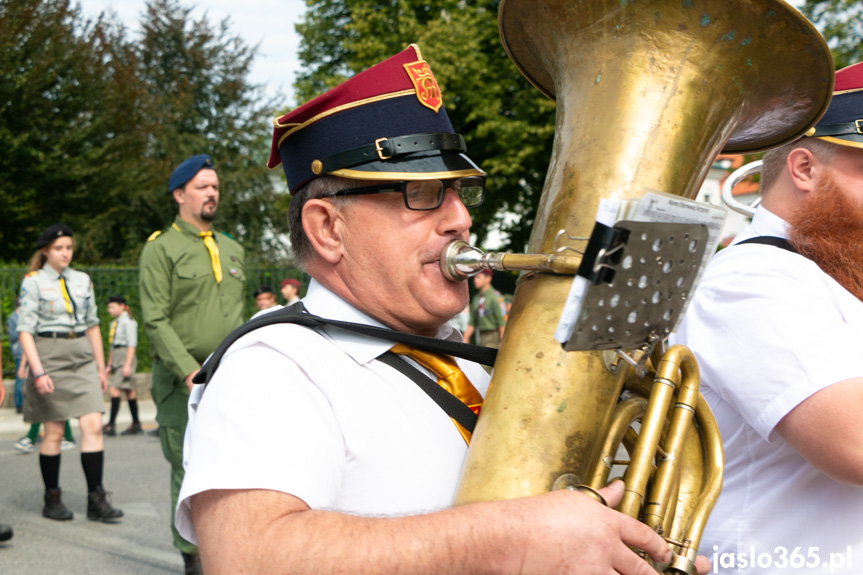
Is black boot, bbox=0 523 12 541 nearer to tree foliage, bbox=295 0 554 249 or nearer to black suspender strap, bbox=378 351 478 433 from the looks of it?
black suspender strap, bbox=378 351 478 433

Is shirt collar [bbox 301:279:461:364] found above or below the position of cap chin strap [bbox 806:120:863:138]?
below

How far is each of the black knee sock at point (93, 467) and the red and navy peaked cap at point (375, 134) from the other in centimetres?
410

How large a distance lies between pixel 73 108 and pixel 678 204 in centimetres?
Result: 1934

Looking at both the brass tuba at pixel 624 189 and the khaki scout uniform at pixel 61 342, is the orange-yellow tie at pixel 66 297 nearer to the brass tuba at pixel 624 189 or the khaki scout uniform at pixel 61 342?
the khaki scout uniform at pixel 61 342

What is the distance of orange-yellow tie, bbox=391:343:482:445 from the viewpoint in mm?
1573

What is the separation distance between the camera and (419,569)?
3.74ft

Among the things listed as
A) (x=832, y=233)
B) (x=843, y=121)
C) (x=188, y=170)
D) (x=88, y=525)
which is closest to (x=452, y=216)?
(x=832, y=233)

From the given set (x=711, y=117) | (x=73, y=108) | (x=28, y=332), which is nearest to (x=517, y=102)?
(x=73, y=108)

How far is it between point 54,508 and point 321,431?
470 centimetres

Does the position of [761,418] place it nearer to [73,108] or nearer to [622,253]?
[622,253]

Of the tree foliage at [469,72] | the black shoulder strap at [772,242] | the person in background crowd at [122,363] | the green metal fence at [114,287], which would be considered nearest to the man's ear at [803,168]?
the black shoulder strap at [772,242]

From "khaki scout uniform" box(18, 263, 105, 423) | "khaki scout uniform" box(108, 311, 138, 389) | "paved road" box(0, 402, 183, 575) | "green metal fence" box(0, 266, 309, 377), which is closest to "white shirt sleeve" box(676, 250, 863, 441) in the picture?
"paved road" box(0, 402, 183, 575)

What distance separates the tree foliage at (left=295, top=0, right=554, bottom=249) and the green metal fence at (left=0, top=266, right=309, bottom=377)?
6.33 meters

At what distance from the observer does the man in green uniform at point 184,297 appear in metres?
3.95
